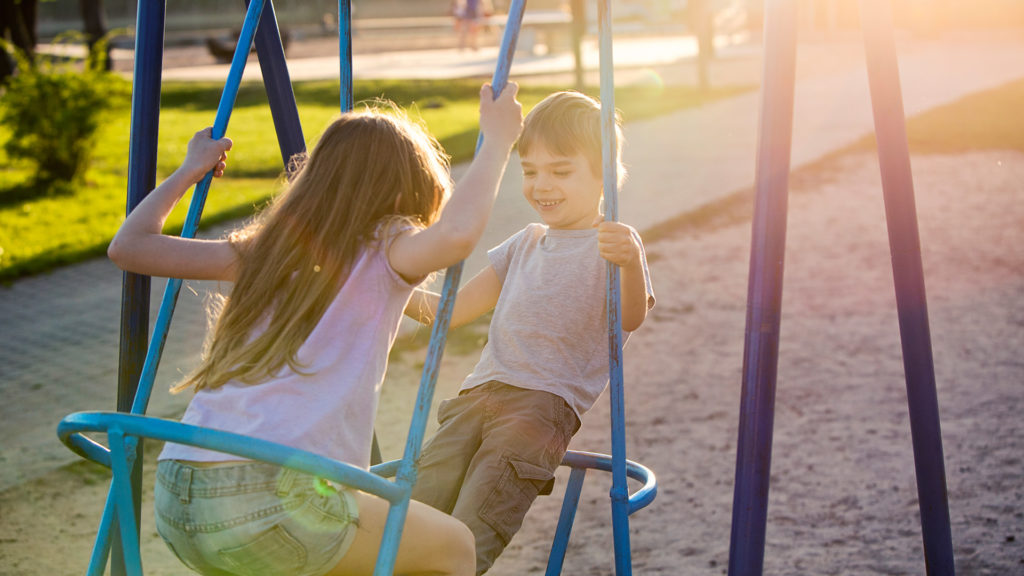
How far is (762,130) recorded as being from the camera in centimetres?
226

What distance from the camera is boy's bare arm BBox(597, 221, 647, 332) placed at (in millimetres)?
2033

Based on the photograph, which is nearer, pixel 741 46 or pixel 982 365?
pixel 982 365

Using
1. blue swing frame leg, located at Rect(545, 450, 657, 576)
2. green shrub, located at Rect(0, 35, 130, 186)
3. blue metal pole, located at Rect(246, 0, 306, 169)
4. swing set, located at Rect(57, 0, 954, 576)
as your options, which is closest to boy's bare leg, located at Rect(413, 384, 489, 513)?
swing set, located at Rect(57, 0, 954, 576)

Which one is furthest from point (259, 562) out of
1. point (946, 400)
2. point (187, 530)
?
point (946, 400)

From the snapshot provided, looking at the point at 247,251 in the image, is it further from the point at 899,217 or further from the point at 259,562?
the point at 899,217

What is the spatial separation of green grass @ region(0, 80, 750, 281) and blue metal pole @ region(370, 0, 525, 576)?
2.21m

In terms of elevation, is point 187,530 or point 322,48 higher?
point 322,48

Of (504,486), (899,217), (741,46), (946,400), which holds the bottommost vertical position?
(946,400)

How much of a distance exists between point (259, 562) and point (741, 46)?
22318mm

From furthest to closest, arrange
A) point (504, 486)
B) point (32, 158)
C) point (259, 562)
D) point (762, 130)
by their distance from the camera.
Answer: point (32, 158) → point (762, 130) → point (504, 486) → point (259, 562)

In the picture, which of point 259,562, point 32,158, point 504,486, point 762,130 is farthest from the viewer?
point 32,158

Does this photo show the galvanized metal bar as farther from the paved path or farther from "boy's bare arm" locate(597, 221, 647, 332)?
the paved path

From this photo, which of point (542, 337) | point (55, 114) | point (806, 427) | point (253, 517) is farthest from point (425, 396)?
point (55, 114)

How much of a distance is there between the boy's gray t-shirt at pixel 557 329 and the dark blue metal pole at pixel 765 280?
24 centimetres
